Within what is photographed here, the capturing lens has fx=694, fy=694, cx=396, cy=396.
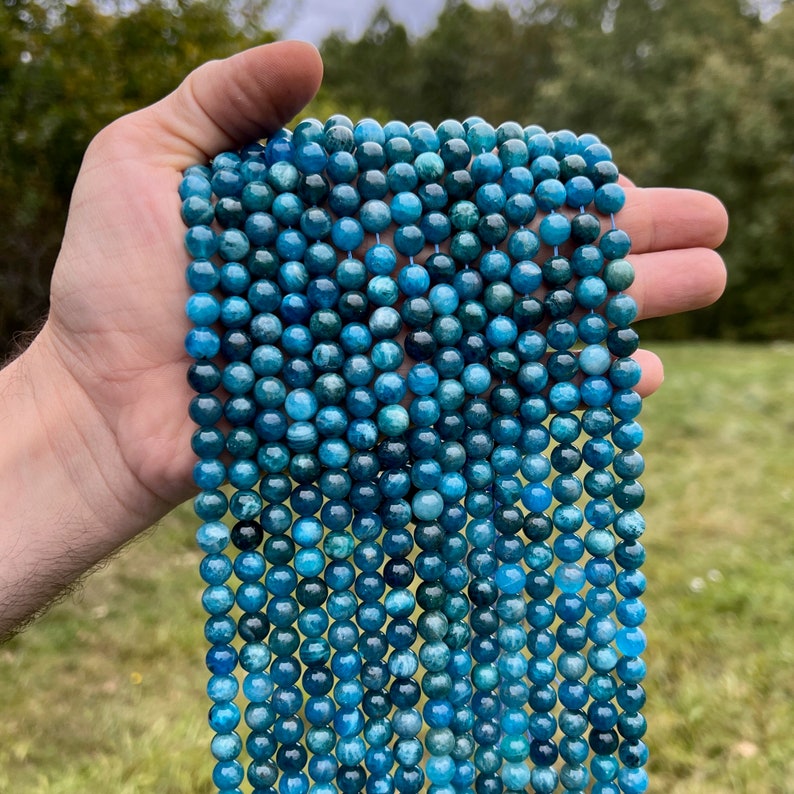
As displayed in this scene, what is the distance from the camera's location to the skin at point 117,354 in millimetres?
1192

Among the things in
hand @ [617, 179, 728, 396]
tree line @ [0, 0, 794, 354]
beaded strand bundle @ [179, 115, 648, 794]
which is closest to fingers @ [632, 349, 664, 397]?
hand @ [617, 179, 728, 396]

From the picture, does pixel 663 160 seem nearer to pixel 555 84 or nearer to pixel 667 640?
pixel 555 84

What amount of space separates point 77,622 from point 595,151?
7.91 feet

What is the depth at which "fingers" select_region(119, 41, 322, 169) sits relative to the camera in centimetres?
113

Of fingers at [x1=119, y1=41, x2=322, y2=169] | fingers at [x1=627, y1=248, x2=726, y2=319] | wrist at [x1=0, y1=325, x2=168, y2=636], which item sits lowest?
wrist at [x1=0, y1=325, x2=168, y2=636]

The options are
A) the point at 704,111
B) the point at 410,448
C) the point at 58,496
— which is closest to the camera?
the point at 410,448

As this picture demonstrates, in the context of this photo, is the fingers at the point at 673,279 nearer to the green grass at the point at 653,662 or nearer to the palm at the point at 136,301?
the palm at the point at 136,301

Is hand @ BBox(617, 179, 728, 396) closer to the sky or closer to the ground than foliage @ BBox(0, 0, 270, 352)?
closer to the ground

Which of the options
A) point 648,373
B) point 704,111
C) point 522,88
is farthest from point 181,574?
point 522,88

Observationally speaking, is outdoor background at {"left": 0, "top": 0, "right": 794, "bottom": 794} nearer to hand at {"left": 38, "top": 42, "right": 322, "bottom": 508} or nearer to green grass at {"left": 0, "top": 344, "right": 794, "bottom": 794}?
green grass at {"left": 0, "top": 344, "right": 794, "bottom": 794}

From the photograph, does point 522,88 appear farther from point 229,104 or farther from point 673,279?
point 229,104

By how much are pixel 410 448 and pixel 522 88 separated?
14.0 meters

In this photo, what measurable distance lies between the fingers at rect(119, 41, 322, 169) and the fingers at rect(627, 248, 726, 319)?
701mm

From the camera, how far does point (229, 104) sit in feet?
3.84
